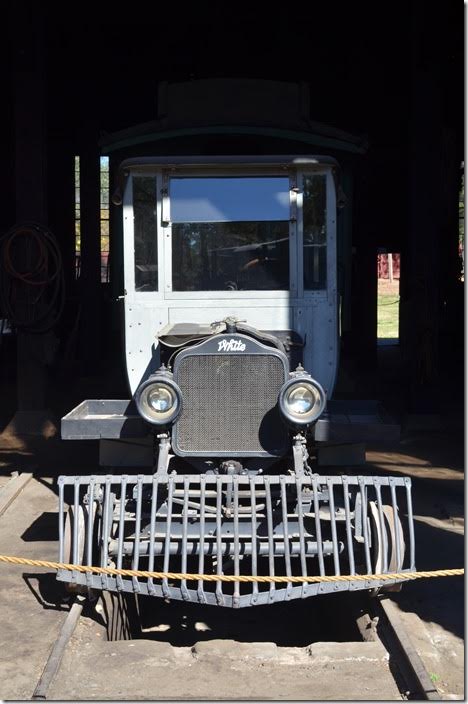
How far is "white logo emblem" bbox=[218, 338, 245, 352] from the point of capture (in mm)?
5785

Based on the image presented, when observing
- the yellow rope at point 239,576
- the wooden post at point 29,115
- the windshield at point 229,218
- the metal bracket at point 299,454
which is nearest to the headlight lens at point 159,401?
the metal bracket at point 299,454

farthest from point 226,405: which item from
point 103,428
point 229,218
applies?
point 229,218

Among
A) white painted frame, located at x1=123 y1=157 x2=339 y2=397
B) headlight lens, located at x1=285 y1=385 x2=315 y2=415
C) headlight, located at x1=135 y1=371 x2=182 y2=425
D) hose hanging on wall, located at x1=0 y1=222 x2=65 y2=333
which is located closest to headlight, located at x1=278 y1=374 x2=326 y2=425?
headlight lens, located at x1=285 y1=385 x2=315 y2=415

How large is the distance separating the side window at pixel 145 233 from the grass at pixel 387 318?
2183cm

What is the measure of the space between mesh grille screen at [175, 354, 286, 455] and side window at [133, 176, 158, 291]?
1.07 metres

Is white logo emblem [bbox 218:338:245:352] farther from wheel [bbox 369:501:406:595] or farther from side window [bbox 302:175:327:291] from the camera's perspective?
wheel [bbox 369:501:406:595]

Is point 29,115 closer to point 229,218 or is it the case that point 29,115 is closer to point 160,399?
point 229,218

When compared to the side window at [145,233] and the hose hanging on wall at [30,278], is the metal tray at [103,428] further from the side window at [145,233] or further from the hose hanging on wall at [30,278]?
the hose hanging on wall at [30,278]

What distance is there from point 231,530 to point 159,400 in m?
0.89

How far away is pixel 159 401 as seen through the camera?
5.62 metres

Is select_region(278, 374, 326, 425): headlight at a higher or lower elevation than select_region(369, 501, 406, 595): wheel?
higher

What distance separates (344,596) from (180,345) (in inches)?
77.2

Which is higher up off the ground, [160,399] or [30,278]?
[30,278]

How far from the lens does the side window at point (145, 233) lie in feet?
21.7
